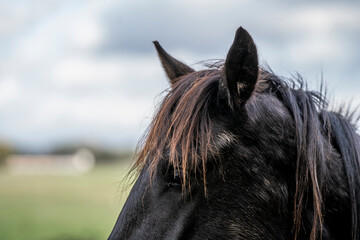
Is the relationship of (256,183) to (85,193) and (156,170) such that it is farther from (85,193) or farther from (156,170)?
(85,193)

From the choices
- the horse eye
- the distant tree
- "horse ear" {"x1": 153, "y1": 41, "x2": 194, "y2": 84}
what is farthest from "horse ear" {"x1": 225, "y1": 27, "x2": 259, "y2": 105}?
the distant tree

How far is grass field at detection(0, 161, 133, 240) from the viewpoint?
1738cm

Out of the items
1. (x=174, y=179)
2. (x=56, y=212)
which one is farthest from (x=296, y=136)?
(x=56, y=212)

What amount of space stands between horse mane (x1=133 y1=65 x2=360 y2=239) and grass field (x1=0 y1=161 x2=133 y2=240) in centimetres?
727

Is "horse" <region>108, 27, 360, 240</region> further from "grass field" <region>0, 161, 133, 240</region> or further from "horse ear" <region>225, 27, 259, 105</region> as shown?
"grass field" <region>0, 161, 133, 240</region>

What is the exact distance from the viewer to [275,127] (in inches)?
101

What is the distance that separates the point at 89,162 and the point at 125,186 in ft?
270

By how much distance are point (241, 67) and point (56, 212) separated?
24.1 m

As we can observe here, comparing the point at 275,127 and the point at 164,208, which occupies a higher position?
the point at 275,127

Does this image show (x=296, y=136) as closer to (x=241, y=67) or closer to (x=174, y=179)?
(x=241, y=67)

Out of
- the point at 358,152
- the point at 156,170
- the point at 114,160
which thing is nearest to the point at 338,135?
the point at 358,152

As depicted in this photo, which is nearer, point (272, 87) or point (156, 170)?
point (156, 170)

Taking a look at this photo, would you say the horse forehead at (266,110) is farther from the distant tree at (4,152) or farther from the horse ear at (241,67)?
the distant tree at (4,152)

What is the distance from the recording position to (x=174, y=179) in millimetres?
2445
